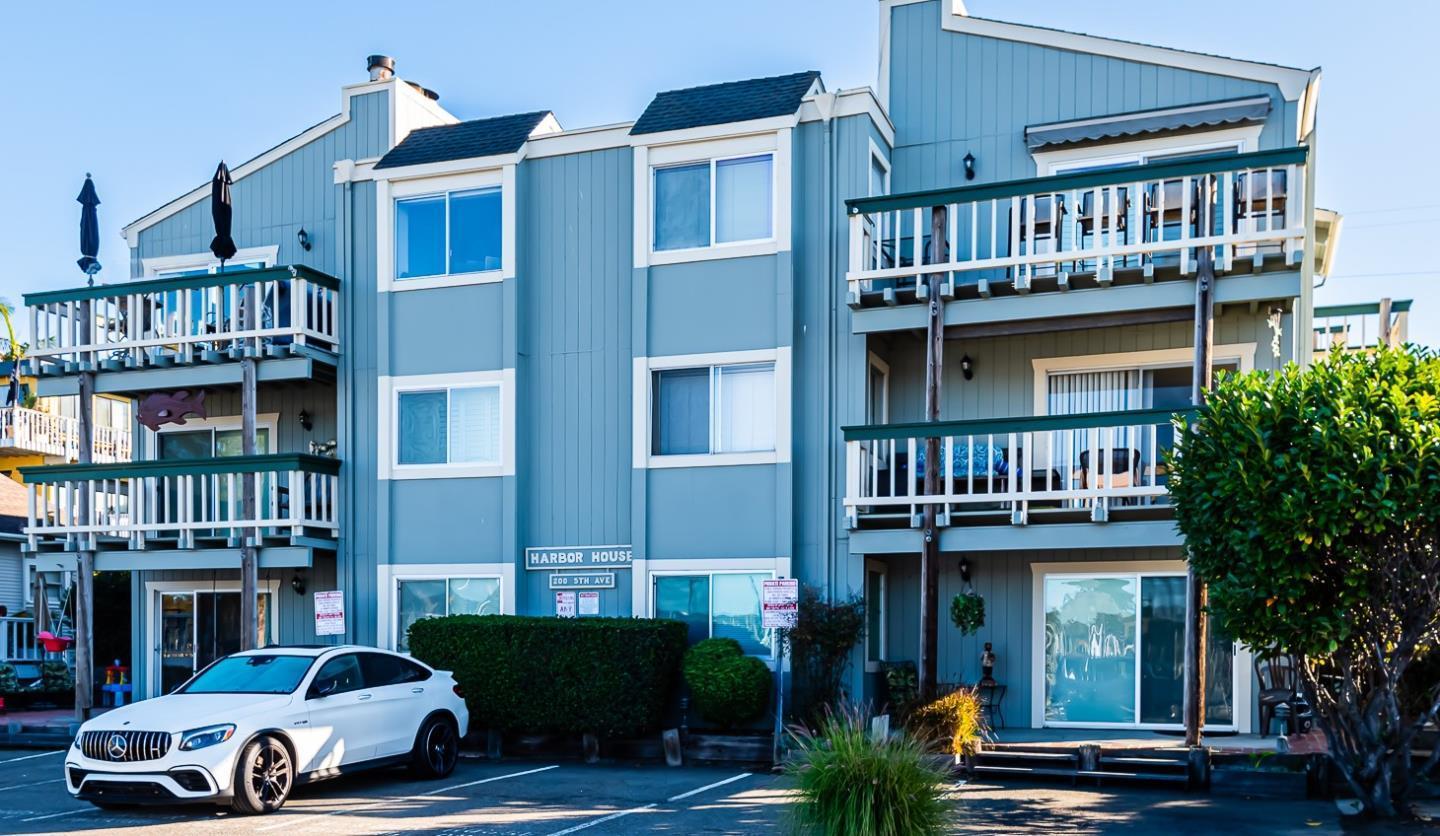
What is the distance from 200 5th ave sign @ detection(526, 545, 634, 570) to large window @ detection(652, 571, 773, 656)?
0.58m

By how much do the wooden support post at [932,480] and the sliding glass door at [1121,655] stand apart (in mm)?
1681

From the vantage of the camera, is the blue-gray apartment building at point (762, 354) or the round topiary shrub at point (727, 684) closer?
the round topiary shrub at point (727, 684)

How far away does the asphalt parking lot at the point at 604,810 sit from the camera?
11.1m

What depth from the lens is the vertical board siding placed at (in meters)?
16.6

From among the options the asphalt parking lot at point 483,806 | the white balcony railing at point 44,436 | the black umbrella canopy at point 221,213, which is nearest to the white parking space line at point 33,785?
the asphalt parking lot at point 483,806

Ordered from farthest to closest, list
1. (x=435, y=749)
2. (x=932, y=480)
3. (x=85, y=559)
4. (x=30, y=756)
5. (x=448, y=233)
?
1. (x=85, y=559)
2. (x=448, y=233)
3. (x=30, y=756)
4. (x=932, y=480)
5. (x=435, y=749)

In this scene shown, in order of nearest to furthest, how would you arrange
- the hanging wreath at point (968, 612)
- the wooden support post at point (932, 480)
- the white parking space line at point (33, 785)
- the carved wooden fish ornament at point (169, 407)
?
the white parking space line at point (33, 785)
the wooden support post at point (932, 480)
the hanging wreath at point (968, 612)
the carved wooden fish ornament at point (169, 407)

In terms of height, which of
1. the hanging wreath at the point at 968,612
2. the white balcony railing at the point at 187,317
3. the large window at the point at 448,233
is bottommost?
the hanging wreath at the point at 968,612

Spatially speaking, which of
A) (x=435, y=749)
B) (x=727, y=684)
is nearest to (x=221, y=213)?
(x=435, y=749)

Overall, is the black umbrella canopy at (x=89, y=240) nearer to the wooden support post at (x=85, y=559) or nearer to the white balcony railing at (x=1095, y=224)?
the wooden support post at (x=85, y=559)

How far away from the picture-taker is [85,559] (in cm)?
1922

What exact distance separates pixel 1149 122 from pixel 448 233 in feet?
29.9

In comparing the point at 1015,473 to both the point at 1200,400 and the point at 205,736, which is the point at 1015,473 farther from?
the point at 205,736

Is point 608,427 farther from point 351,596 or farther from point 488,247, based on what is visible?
point 351,596
